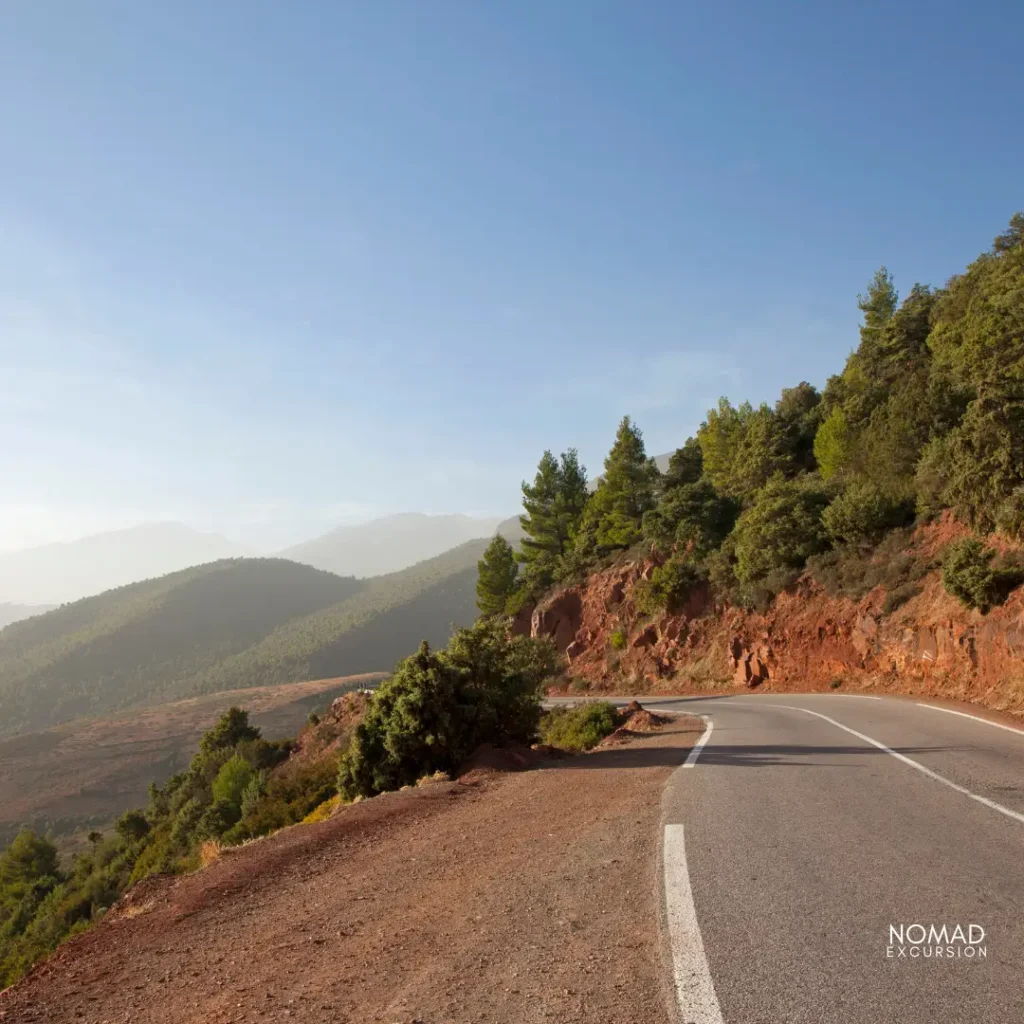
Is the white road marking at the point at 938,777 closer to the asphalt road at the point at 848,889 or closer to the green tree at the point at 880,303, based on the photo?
the asphalt road at the point at 848,889

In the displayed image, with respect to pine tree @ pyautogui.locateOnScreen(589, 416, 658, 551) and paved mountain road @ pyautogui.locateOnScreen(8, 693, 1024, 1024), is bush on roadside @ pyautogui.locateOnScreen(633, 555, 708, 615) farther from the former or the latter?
paved mountain road @ pyautogui.locateOnScreen(8, 693, 1024, 1024)

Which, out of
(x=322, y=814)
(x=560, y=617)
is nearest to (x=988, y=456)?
(x=322, y=814)

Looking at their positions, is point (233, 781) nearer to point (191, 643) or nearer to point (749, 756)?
point (749, 756)

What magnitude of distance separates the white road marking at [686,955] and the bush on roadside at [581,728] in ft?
40.3

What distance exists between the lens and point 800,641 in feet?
99.5

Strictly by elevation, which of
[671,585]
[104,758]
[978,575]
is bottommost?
[104,758]

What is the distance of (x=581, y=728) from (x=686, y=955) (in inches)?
630

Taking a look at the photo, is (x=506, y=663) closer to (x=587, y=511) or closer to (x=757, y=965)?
(x=757, y=965)

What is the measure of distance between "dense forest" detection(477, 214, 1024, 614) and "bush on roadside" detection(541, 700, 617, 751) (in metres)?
12.3

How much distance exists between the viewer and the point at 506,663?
674 inches

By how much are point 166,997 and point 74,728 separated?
378ft

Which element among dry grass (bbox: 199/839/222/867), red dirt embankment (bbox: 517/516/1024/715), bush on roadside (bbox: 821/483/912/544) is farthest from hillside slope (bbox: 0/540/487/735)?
dry grass (bbox: 199/839/222/867)

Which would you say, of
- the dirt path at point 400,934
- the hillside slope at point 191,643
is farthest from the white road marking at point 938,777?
the hillside slope at point 191,643

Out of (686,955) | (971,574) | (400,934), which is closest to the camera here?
(686,955)
